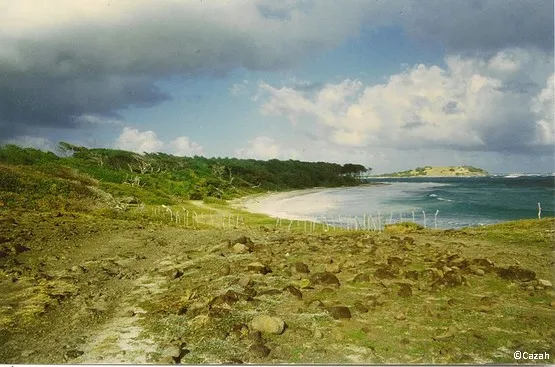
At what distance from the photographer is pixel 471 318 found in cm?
→ 830

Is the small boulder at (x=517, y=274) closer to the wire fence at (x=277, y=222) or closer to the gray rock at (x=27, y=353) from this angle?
the gray rock at (x=27, y=353)

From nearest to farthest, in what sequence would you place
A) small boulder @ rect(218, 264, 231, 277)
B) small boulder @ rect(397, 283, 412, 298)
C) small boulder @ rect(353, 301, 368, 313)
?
1. small boulder @ rect(353, 301, 368, 313)
2. small boulder @ rect(397, 283, 412, 298)
3. small boulder @ rect(218, 264, 231, 277)

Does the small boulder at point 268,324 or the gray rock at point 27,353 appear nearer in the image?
the gray rock at point 27,353

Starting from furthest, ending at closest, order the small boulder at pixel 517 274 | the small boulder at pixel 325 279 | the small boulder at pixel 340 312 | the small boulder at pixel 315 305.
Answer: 1. the small boulder at pixel 517 274
2. the small boulder at pixel 325 279
3. the small boulder at pixel 315 305
4. the small boulder at pixel 340 312

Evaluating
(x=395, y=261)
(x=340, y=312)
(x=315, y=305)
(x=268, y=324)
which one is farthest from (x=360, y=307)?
(x=395, y=261)

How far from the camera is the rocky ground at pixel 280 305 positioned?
746cm

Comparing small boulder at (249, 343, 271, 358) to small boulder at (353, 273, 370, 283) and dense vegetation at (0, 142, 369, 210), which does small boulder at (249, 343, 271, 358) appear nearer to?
small boulder at (353, 273, 370, 283)

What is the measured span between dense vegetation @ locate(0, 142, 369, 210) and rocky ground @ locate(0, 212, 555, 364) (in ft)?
66.3

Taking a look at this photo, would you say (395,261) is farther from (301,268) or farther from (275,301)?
(275,301)

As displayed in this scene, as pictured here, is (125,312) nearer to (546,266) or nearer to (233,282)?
(233,282)

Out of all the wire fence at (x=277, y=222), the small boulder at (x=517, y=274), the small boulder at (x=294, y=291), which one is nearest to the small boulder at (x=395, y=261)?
the small boulder at (x=517, y=274)

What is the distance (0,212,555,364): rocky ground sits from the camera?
746 centimetres

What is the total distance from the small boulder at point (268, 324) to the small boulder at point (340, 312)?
1147 millimetres

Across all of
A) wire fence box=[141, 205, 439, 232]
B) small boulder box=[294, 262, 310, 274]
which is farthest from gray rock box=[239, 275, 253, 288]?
wire fence box=[141, 205, 439, 232]
